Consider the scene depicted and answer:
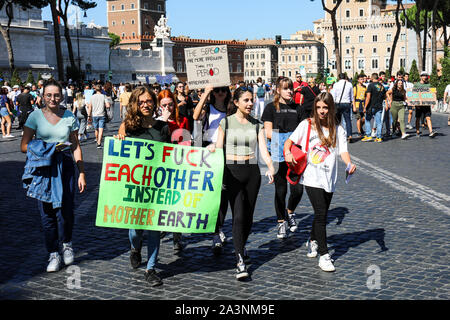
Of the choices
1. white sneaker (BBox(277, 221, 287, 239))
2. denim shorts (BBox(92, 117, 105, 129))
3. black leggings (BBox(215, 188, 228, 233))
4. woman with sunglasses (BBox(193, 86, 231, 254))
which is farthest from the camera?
denim shorts (BBox(92, 117, 105, 129))

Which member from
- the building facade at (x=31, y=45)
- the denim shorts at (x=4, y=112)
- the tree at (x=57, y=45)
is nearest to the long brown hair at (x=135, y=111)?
the denim shorts at (x=4, y=112)

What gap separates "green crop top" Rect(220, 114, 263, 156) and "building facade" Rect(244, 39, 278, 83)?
146 m

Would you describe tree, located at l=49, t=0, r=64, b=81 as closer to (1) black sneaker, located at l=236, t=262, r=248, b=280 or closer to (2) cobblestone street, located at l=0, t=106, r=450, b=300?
(2) cobblestone street, located at l=0, t=106, r=450, b=300

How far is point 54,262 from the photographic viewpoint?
5.43m

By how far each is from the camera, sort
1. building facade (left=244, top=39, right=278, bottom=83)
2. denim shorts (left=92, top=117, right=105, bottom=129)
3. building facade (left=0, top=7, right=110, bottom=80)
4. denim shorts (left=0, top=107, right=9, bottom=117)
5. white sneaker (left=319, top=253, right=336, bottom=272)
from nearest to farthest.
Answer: white sneaker (left=319, top=253, right=336, bottom=272) → denim shorts (left=92, top=117, right=105, bottom=129) → denim shorts (left=0, top=107, right=9, bottom=117) → building facade (left=0, top=7, right=110, bottom=80) → building facade (left=244, top=39, right=278, bottom=83)

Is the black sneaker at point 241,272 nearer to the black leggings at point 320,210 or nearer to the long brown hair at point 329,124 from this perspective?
the black leggings at point 320,210

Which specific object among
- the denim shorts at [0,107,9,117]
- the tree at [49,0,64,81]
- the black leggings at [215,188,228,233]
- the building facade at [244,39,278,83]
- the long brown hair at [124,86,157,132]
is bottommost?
the black leggings at [215,188,228,233]

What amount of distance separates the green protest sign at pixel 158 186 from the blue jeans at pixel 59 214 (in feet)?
1.81

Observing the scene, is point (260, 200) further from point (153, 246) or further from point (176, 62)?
point (176, 62)

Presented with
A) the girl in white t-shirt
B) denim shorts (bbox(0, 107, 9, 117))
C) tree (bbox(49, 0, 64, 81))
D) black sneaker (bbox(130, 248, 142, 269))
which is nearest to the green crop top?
the girl in white t-shirt

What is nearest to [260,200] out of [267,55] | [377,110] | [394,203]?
[394,203]

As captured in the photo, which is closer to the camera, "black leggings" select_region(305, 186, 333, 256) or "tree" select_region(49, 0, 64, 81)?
"black leggings" select_region(305, 186, 333, 256)

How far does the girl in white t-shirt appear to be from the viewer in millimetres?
5418

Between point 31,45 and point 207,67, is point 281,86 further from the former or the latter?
point 31,45
